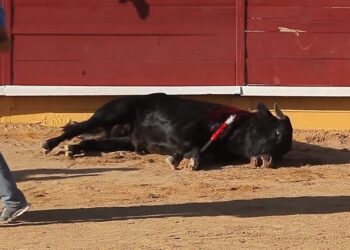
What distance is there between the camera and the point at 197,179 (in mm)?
8383

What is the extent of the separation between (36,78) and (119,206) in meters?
4.34

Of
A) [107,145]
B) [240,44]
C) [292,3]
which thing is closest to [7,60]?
[107,145]

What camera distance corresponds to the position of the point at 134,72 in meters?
11.2

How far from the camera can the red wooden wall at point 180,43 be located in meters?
11.1

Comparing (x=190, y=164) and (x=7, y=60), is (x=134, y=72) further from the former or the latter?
(x=190, y=164)

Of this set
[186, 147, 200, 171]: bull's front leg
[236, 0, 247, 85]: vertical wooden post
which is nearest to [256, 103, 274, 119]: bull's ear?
[186, 147, 200, 171]: bull's front leg

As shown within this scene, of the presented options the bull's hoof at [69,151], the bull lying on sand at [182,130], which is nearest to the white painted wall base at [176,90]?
the bull lying on sand at [182,130]

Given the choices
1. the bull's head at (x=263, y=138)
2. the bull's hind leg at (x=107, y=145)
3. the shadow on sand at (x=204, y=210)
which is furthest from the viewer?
the bull's hind leg at (x=107, y=145)

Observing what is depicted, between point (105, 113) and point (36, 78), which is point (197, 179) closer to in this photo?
point (105, 113)

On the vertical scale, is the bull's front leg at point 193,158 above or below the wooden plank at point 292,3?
below

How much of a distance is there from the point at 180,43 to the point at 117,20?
0.69 meters

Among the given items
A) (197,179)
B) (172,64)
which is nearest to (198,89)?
(172,64)

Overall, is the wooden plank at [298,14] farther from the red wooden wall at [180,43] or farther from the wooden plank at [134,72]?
the wooden plank at [134,72]

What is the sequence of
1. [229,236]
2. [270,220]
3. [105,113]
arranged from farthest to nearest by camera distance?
1. [105,113]
2. [270,220]
3. [229,236]
